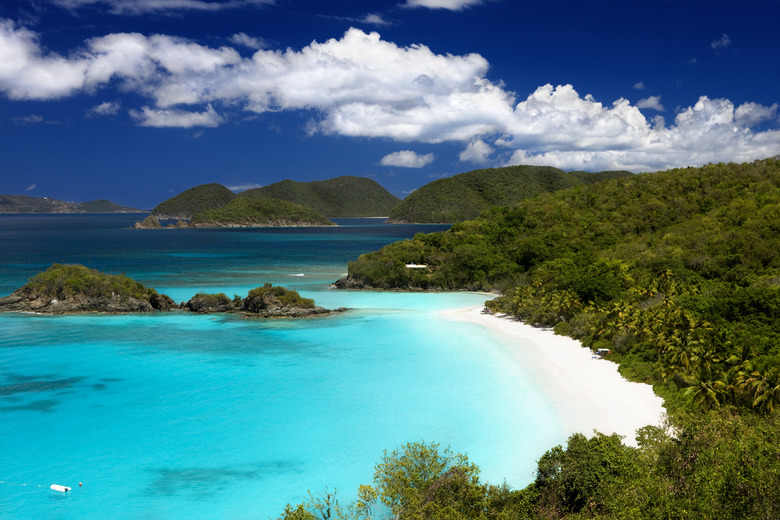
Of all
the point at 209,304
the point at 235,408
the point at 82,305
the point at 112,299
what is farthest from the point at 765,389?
the point at 82,305

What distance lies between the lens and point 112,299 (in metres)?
50.1

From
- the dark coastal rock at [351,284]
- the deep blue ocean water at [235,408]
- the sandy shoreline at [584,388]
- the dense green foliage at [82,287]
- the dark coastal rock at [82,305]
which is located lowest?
the deep blue ocean water at [235,408]

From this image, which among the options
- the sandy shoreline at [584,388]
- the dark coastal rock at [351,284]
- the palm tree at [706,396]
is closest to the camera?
the palm tree at [706,396]

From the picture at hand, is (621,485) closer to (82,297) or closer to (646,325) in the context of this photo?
(646,325)

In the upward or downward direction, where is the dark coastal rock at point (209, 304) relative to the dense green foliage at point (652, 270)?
downward

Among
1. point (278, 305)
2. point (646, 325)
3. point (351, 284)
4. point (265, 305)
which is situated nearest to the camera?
point (646, 325)

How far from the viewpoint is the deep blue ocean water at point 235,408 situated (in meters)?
18.3

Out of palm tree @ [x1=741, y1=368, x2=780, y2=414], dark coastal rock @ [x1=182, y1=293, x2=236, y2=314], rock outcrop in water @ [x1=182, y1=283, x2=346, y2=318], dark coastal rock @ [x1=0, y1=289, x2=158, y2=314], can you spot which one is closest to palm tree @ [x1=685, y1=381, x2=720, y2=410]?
palm tree @ [x1=741, y1=368, x2=780, y2=414]

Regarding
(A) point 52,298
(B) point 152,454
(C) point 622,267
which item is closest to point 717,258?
(C) point 622,267

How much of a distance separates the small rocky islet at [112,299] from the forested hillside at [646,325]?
1738 centimetres

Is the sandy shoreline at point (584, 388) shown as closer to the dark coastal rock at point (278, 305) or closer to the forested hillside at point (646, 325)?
the forested hillside at point (646, 325)

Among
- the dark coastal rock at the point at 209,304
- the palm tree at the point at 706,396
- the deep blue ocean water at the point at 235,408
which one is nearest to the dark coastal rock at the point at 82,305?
the deep blue ocean water at the point at 235,408

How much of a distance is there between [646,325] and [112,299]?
149 ft

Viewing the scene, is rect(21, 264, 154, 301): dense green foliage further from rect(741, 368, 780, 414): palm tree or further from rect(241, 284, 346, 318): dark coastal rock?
rect(741, 368, 780, 414): palm tree
